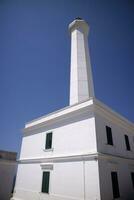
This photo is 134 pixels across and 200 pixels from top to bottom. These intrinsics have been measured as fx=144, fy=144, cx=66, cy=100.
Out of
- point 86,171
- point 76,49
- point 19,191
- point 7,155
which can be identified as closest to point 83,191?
point 86,171

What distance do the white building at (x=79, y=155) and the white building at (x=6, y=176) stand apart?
403 cm

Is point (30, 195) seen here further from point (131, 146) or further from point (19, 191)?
point (131, 146)

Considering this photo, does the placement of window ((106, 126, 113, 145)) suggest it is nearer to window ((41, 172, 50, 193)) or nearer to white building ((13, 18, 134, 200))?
white building ((13, 18, 134, 200))

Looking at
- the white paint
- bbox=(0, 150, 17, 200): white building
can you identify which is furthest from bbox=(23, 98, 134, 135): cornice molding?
bbox=(0, 150, 17, 200): white building

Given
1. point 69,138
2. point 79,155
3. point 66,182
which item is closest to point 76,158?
point 79,155

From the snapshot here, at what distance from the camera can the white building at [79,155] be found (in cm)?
A: 861

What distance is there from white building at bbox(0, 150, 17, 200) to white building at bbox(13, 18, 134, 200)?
4033 millimetres

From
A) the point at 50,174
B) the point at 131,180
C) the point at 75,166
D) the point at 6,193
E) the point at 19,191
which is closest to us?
the point at 75,166

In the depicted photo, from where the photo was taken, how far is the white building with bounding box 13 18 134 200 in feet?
28.2

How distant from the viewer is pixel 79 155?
9.26 meters

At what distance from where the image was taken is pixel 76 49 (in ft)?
59.9

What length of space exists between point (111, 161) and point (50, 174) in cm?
448

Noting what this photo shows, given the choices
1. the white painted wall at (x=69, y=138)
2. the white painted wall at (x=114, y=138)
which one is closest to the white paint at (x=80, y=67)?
the white painted wall at (x=69, y=138)

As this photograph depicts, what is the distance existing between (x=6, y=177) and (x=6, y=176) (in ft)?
0.33
